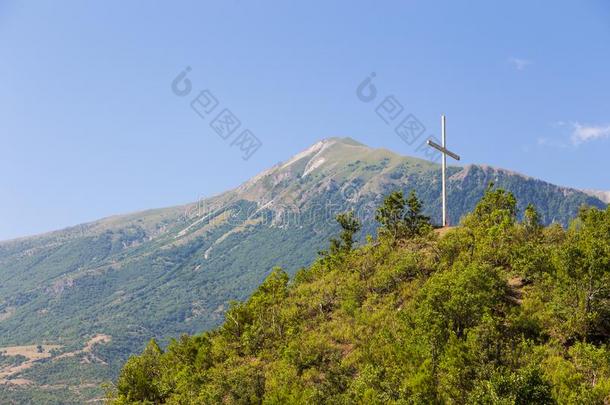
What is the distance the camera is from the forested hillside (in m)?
33.2

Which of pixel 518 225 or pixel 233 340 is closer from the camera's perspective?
pixel 518 225

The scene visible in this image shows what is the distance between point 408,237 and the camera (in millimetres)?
58594

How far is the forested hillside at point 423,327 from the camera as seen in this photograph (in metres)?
33.2

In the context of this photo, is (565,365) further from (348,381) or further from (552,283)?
(348,381)

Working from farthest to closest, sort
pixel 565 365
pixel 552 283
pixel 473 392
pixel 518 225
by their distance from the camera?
pixel 518 225, pixel 552 283, pixel 565 365, pixel 473 392

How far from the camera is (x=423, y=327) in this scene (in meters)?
38.2

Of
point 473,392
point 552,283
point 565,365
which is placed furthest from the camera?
point 552,283

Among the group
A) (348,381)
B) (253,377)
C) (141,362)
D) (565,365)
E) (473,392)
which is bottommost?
(565,365)

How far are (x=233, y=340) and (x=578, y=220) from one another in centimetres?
3233

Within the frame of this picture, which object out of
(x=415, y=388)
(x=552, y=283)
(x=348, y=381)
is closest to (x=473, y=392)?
(x=415, y=388)

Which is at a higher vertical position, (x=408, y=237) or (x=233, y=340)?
(x=233, y=340)

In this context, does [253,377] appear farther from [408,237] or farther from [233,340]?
[408,237]

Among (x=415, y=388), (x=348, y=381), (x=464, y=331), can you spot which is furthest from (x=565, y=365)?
(x=348, y=381)

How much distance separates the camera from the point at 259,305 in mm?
58656
